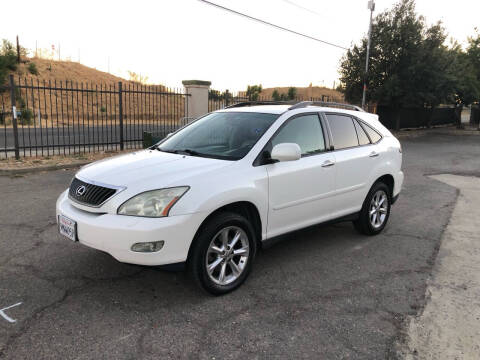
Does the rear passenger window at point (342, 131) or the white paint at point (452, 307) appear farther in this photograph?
the rear passenger window at point (342, 131)

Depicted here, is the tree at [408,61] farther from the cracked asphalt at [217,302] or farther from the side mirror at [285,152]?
the side mirror at [285,152]

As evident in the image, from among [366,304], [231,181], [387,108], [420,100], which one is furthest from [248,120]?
[387,108]

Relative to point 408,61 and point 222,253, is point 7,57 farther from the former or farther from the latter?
point 222,253

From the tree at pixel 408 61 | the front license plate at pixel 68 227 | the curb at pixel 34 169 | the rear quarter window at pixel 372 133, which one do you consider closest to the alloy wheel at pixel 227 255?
the front license plate at pixel 68 227

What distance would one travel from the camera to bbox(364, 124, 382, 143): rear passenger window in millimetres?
5273

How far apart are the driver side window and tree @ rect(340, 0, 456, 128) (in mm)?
19490

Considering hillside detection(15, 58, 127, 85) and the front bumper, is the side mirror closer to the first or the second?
the front bumper

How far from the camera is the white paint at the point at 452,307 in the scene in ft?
9.66

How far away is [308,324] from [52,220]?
13.3 feet

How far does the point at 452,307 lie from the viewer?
11.7 feet

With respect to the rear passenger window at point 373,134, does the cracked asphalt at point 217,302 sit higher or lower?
lower

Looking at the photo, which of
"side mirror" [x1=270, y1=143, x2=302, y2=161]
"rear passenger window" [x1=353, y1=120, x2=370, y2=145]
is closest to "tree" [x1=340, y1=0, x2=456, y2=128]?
"rear passenger window" [x1=353, y1=120, x2=370, y2=145]

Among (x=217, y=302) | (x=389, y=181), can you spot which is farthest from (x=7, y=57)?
(x=217, y=302)

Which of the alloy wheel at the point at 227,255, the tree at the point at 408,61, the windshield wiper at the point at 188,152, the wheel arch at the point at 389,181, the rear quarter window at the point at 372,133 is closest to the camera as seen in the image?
the alloy wheel at the point at 227,255
